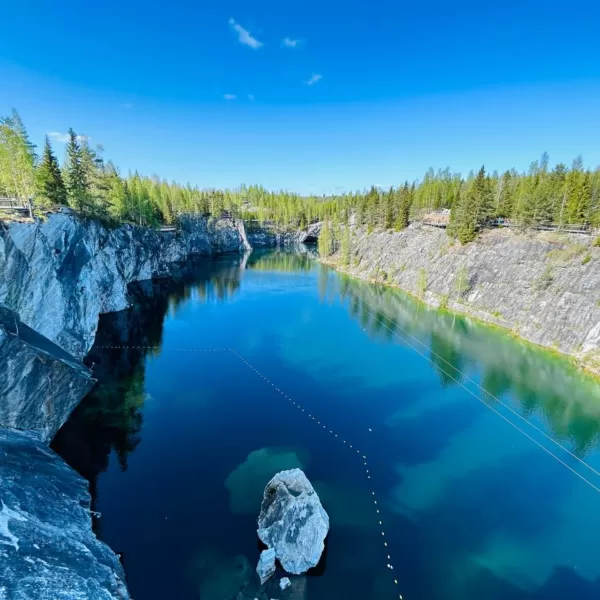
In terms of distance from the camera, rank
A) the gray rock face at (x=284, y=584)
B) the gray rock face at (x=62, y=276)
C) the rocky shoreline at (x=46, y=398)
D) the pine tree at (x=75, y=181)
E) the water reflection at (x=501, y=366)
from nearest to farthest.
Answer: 1. the rocky shoreline at (x=46, y=398)
2. the gray rock face at (x=284, y=584)
3. the gray rock face at (x=62, y=276)
4. the water reflection at (x=501, y=366)
5. the pine tree at (x=75, y=181)

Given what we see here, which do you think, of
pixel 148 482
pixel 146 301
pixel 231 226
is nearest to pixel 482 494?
pixel 148 482

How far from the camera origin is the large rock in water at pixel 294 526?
1761 cm

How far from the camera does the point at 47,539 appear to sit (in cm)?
1521

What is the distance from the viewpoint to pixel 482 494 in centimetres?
2380

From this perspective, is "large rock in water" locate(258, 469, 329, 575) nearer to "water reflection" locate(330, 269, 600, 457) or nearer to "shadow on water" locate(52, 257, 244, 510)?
"shadow on water" locate(52, 257, 244, 510)

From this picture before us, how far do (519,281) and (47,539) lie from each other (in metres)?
69.2

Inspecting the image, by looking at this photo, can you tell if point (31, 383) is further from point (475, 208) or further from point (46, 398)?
point (475, 208)

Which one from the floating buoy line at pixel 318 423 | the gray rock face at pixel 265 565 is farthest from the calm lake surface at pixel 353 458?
the gray rock face at pixel 265 565

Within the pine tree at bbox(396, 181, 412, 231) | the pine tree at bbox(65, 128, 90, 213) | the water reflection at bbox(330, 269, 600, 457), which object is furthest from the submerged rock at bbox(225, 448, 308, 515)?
the pine tree at bbox(396, 181, 412, 231)

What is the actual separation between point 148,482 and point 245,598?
10791mm

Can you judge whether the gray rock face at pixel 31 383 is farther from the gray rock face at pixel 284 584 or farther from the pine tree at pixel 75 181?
the pine tree at pixel 75 181

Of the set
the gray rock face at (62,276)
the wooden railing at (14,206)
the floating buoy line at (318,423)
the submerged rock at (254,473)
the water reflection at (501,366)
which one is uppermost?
the wooden railing at (14,206)

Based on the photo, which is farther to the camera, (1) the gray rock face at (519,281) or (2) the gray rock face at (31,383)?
(1) the gray rock face at (519,281)

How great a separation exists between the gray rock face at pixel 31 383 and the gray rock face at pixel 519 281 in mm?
57486
